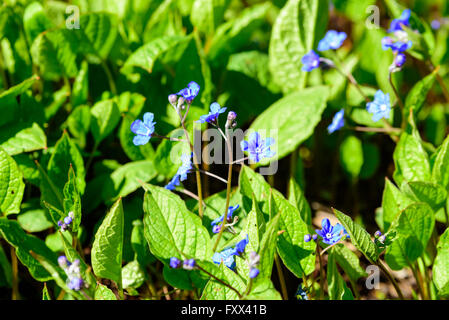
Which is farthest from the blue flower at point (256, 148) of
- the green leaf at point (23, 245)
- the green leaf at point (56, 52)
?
the green leaf at point (56, 52)

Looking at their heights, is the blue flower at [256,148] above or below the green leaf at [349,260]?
above

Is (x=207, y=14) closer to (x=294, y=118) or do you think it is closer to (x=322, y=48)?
(x=322, y=48)

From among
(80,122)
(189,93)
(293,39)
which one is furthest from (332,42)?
(80,122)

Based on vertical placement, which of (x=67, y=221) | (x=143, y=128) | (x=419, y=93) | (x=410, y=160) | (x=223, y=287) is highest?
(x=143, y=128)

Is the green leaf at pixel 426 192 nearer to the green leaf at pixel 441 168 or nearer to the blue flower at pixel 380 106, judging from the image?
the green leaf at pixel 441 168

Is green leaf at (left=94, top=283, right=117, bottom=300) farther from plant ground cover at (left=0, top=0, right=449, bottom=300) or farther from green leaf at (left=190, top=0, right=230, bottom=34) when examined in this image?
green leaf at (left=190, top=0, right=230, bottom=34)
